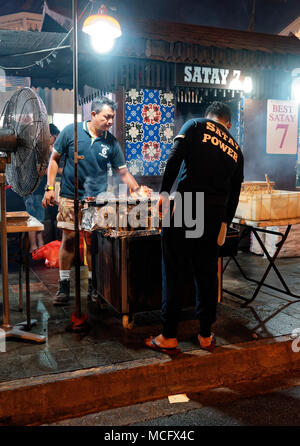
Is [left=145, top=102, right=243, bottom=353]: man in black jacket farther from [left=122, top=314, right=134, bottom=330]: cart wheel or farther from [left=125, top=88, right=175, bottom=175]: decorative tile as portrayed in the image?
[left=125, top=88, right=175, bottom=175]: decorative tile

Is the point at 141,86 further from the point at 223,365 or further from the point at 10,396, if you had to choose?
the point at 10,396

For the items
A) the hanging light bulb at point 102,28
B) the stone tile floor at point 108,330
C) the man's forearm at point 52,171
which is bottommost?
the stone tile floor at point 108,330

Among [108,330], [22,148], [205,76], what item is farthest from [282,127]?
[22,148]

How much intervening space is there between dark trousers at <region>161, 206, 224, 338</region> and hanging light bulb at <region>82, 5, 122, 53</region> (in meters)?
3.94

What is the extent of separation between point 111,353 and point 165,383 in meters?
0.59

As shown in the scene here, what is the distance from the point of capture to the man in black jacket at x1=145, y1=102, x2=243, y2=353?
3.80m

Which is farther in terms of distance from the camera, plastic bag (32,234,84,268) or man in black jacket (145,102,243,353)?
plastic bag (32,234,84,268)

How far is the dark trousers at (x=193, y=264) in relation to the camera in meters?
3.89

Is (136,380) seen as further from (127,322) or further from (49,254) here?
(49,254)

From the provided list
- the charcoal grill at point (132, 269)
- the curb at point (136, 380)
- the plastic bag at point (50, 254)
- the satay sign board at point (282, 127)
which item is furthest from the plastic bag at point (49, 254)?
the satay sign board at point (282, 127)

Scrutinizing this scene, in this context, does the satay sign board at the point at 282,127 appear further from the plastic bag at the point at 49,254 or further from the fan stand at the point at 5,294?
the fan stand at the point at 5,294

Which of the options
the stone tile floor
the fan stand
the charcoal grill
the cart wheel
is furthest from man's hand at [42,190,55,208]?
the cart wheel

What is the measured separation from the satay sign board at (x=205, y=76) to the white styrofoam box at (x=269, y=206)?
393cm

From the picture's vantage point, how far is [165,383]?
3.75 metres
